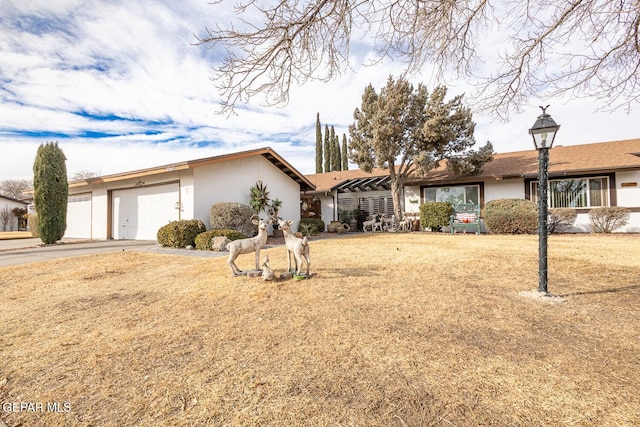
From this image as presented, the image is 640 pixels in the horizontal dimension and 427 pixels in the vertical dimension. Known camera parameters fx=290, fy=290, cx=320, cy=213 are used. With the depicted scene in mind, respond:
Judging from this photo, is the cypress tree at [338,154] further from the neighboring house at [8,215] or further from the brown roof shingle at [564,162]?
the neighboring house at [8,215]

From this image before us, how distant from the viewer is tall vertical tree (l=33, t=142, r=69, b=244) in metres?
12.8

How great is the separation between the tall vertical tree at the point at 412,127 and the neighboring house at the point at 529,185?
1647mm

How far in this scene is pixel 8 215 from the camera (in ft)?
84.4

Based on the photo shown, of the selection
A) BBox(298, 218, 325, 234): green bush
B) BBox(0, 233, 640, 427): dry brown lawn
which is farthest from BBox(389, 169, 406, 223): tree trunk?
BBox(0, 233, 640, 427): dry brown lawn

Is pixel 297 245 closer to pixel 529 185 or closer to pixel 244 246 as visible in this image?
pixel 244 246

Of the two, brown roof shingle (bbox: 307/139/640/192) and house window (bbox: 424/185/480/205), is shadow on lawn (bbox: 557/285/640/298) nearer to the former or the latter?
brown roof shingle (bbox: 307/139/640/192)

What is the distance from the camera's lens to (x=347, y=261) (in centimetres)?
688

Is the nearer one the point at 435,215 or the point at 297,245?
the point at 297,245

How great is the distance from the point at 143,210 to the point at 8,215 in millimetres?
22582

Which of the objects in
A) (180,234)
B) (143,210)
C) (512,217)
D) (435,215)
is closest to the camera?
(180,234)

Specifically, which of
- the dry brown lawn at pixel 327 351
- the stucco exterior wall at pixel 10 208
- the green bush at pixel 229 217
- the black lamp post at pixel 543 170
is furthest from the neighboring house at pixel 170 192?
the stucco exterior wall at pixel 10 208

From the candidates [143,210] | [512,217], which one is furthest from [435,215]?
[143,210]

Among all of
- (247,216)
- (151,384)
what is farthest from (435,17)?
(247,216)

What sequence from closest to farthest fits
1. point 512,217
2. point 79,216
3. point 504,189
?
point 512,217 < point 504,189 < point 79,216
